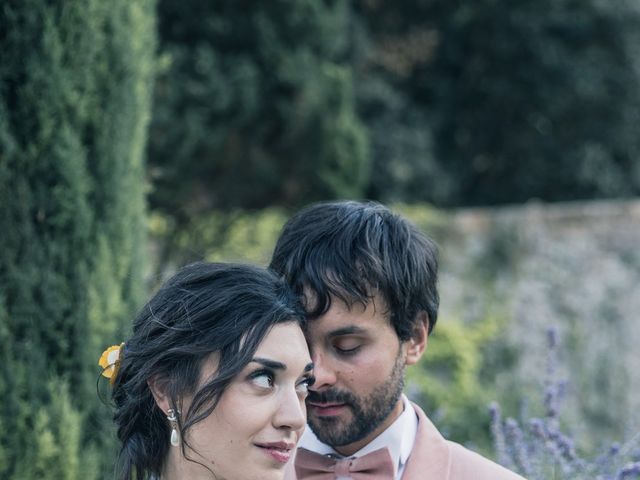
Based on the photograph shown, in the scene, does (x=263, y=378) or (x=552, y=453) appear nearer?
(x=263, y=378)

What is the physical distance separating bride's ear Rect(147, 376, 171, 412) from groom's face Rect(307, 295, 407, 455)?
1.39 ft

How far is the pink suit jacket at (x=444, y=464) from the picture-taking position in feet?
8.93

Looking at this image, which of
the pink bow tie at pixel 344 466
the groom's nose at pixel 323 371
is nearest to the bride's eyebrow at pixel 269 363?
the groom's nose at pixel 323 371

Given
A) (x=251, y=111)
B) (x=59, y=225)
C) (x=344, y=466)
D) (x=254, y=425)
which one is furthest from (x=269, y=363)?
(x=251, y=111)

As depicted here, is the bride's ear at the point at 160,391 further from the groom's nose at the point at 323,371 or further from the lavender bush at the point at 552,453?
the lavender bush at the point at 552,453

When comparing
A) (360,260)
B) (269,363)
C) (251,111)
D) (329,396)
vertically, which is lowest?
(251,111)

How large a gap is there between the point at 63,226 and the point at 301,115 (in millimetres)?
4282

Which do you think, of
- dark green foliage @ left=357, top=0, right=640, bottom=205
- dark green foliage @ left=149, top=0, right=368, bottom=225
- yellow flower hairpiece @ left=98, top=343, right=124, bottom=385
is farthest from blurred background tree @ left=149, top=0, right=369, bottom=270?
yellow flower hairpiece @ left=98, top=343, right=124, bottom=385

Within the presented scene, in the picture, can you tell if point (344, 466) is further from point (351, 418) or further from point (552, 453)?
point (552, 453)

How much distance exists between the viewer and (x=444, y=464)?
276 cm

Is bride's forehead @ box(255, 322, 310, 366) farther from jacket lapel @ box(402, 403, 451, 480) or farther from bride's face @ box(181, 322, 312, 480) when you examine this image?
jacket lapel @ box(402, 403, 451, 480)

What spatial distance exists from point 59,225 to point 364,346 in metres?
1.83

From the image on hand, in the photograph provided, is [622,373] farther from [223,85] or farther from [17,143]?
[17,143]

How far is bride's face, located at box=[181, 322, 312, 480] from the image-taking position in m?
2.43
